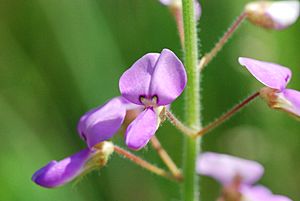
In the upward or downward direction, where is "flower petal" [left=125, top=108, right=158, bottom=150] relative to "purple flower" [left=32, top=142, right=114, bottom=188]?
upward

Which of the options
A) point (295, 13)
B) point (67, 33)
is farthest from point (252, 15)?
point (67, 33)

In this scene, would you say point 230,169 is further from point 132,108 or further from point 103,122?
point 103,122

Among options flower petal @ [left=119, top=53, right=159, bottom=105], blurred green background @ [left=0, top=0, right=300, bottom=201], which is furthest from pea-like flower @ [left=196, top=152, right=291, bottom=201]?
blurred green background @ [left=0, top=0, right=300, bottom=201]

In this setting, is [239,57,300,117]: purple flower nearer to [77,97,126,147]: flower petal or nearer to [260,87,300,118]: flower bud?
[260,87,300,118]: flower bud

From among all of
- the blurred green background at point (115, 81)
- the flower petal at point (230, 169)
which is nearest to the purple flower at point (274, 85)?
the flower petal at point (230, 169)

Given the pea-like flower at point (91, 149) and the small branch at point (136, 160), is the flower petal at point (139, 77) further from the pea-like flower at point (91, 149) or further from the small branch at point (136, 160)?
the small branch at point (136, 160)

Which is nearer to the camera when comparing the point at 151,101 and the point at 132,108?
the point at 151,101

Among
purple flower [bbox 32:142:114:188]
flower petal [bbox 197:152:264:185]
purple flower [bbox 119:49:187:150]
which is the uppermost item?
purple flower [bbox 119:49:187:150]

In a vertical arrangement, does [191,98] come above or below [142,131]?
below

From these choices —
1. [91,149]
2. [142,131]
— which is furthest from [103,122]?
[142,131]
